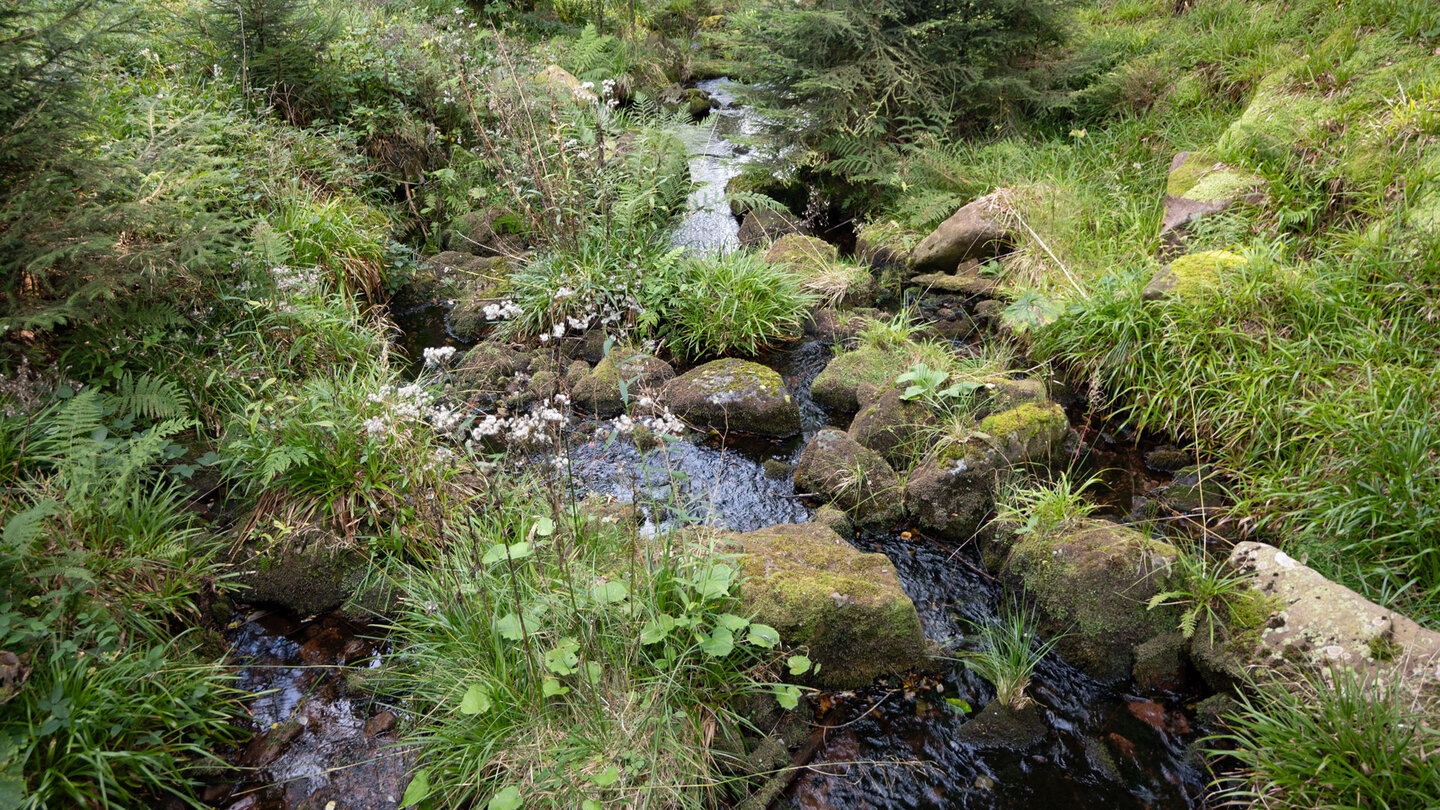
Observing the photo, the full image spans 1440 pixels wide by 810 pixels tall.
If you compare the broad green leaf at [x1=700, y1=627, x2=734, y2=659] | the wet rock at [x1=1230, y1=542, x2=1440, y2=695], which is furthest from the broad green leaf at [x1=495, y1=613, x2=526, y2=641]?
the wet rock at [x1=1230, y1=542, x2=1440, y2=695]

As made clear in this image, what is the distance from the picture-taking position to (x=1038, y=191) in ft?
22.2

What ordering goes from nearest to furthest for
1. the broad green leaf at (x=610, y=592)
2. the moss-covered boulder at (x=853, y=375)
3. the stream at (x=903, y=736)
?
the broad green leaf at (x=610, y=592)
the stream at (x=903, y=736)
the moss-covered boulder at (x=853, y=375)

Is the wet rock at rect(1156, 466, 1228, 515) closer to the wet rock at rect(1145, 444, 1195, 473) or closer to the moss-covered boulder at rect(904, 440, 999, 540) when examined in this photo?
the wet rock at rect(1145, 444, 1195, 473)

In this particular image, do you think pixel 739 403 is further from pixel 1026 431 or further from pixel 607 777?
pixel 607 777

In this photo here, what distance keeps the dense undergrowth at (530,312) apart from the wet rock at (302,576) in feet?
0.33

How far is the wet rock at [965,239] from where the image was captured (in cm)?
668

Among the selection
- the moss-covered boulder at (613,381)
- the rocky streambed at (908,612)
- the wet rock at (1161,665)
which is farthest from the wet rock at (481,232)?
the wet rock at (1161,665)

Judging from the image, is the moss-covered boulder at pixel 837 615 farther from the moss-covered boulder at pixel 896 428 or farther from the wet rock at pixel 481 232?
the wet rock at pixel 481 232

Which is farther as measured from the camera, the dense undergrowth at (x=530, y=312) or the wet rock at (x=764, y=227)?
the wet rock at (x=764, y=227)

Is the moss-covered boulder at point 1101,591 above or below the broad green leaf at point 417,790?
above

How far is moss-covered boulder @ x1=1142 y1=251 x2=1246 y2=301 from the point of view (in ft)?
16.2

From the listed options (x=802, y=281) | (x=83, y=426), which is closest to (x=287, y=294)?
(x=83, y=426)

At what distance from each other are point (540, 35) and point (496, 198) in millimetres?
6571

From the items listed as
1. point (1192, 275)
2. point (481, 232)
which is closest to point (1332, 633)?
point (1192, 275)
